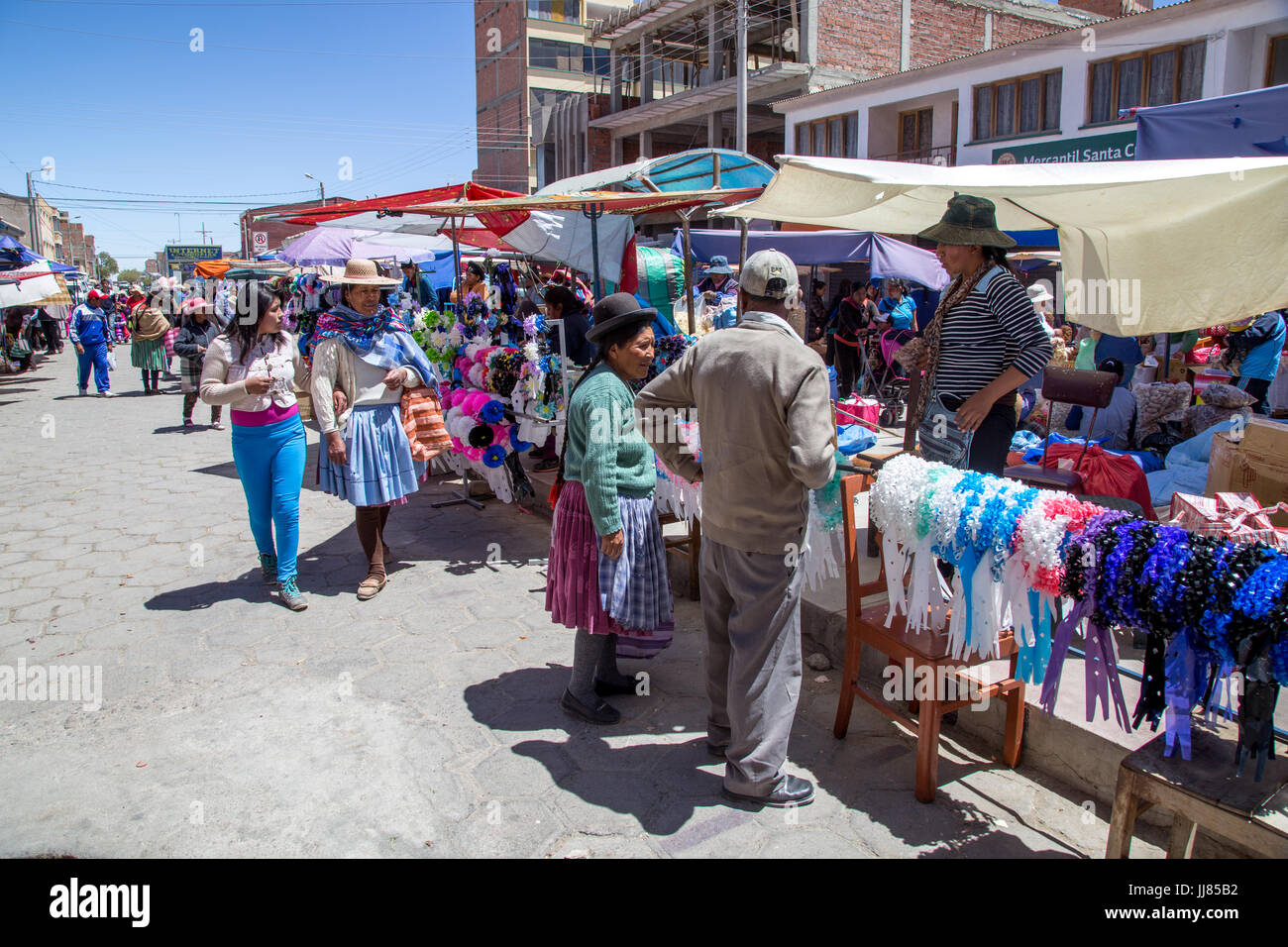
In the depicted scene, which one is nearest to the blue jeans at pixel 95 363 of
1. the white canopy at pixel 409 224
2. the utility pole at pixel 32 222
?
the white canopy at pixel 409 224

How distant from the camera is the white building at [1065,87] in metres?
13.7

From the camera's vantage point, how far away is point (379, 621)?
182 inches

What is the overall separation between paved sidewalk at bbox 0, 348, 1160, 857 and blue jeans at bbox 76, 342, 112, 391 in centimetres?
1022

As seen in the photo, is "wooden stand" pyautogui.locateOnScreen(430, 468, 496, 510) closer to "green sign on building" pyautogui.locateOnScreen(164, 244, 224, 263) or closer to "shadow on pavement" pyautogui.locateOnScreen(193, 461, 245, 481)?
"shadow on pavement" pyautogui.locateOnScreen(193, 461, 245, 481)

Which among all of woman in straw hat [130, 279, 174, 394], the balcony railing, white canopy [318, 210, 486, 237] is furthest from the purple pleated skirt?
the balcony railing

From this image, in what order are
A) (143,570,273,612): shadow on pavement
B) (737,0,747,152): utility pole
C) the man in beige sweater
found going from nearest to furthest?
the man in beige sweater → (143,570,273,612): shadow on pavement → (737,0,747,152): utility pole

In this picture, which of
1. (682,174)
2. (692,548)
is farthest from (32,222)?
(692,548)

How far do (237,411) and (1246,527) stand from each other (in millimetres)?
4751

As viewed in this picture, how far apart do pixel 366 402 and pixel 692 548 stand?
2187mm

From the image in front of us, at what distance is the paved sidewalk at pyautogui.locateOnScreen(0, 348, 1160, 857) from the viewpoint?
2.78m

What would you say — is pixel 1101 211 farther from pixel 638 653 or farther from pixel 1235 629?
pixel 638 653
